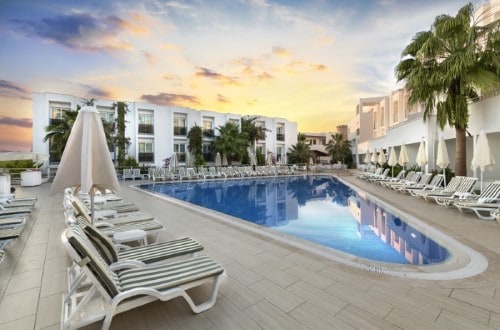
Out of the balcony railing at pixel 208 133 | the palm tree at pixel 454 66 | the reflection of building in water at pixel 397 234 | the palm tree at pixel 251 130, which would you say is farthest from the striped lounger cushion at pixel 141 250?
the palm tree at pixel 251 130

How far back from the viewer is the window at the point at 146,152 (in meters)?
23.6

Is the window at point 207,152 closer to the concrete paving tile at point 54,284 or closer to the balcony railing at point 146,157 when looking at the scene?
the balcony railing at point 146,157

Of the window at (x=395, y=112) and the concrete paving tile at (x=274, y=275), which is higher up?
the window at (x=395, y=112)

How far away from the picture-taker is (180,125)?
25859 millimetres

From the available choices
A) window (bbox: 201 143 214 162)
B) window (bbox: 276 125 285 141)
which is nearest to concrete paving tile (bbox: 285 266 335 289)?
window (bbox: 201 143 214 162)

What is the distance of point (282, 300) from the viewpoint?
268 centimetres

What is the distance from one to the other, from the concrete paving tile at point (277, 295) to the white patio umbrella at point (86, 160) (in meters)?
2.43

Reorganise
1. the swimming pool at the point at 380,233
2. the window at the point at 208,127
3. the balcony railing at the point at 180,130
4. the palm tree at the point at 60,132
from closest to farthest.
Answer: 1. the swimming pool at the point at 380,233
2. the palm tree at the point at 60,132
3. the balcony railing at the point at 180,130
4. the window at the point at 208,127

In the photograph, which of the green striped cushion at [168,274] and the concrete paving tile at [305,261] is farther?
the concrete paving tile at [305,261]

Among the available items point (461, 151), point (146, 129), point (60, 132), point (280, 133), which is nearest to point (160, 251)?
point (461, 151)

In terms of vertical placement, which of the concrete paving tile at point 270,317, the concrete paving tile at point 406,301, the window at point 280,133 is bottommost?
the concrete paving tile at point 270,317

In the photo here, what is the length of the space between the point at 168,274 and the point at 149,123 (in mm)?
24033

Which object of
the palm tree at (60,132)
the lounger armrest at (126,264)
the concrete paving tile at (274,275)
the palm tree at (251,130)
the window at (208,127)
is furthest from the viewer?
the palm tree at (251,130)

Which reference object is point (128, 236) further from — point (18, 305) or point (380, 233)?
point (380, 233)
